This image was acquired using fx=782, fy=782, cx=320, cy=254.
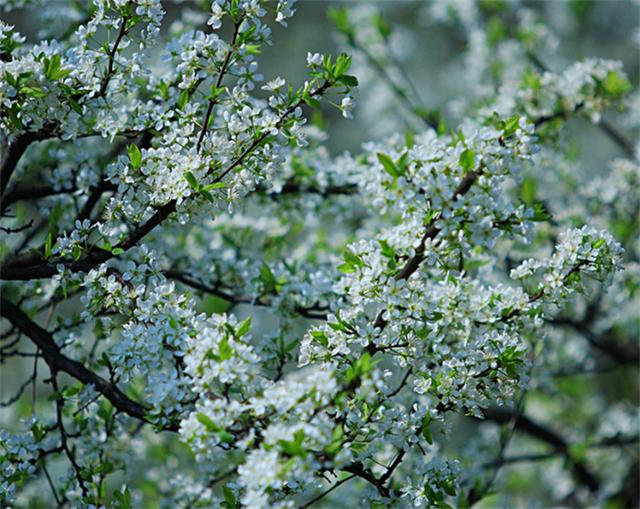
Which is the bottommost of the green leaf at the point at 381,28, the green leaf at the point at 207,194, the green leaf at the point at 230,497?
the green leaf at the point at 230,497

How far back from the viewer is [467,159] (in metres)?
2.31

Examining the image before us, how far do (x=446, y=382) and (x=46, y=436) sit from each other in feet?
4.88

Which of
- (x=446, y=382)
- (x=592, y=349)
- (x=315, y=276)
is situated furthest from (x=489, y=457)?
(x=446, y=382)

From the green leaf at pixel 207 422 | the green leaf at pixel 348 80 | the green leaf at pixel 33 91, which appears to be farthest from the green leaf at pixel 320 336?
the green leaf at pixel 33 91

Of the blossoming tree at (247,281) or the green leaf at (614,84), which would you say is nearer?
the blossoming tree at (247,281)

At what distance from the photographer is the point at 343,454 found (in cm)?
191

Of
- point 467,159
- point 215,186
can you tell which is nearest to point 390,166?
point 467,159

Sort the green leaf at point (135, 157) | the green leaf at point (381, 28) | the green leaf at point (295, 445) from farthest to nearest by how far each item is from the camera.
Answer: the green leaf at point (381, 28), the green leaf at point (135, 157), the green leaf at point (295, 445)

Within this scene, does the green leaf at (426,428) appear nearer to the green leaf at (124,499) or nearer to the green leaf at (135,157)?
the green leaf at (124,499)

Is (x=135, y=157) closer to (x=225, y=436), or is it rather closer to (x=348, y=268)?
(x=348, y=268)

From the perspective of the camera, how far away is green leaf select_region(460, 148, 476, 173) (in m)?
2.31

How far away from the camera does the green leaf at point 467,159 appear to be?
7.58ft

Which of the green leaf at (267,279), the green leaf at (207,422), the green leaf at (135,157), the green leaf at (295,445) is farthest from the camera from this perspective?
the green leaf at (267,279)

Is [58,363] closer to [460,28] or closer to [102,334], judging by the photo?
[102,334]
